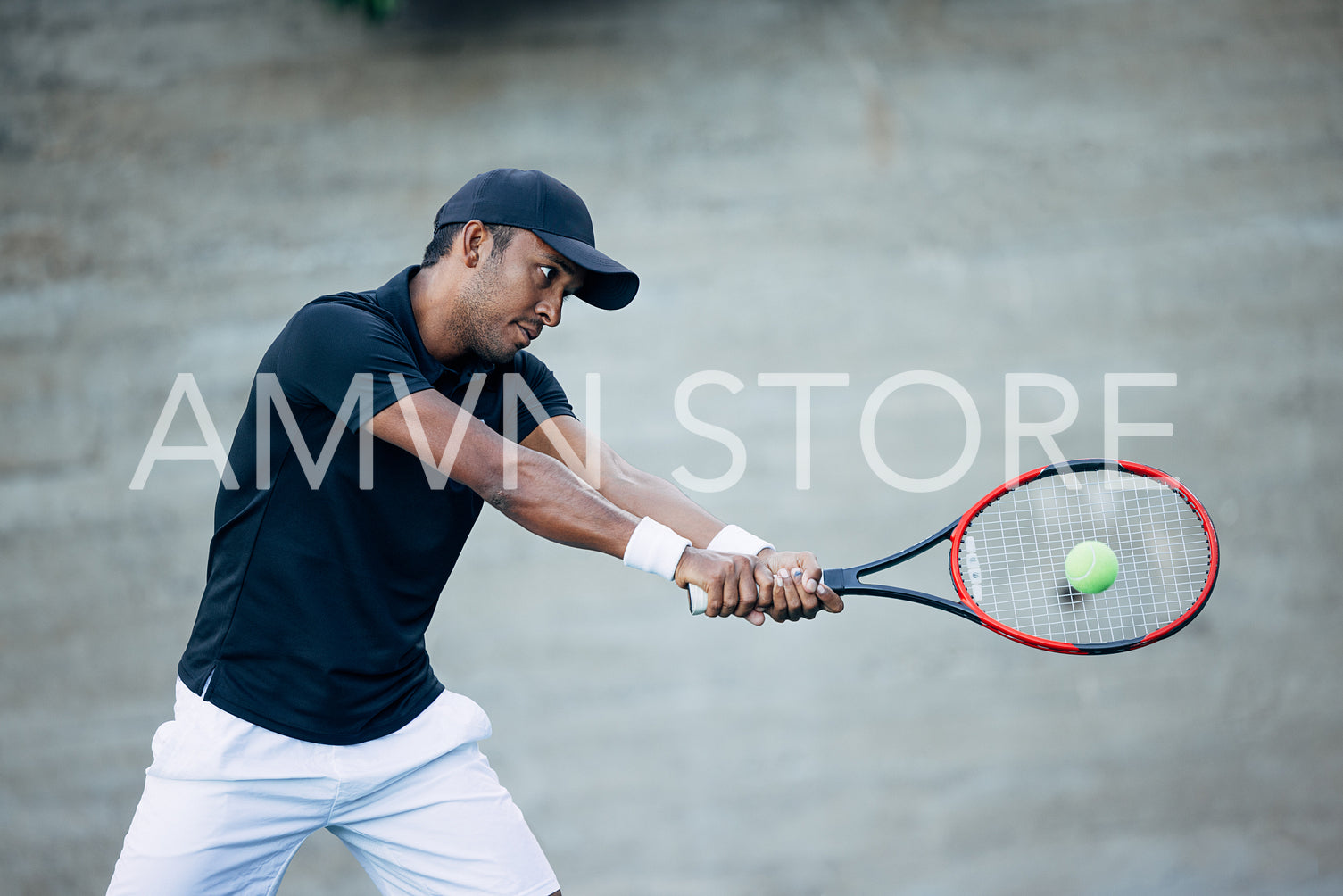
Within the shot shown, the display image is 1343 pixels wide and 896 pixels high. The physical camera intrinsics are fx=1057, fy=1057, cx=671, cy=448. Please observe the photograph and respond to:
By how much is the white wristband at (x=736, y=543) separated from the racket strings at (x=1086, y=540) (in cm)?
106

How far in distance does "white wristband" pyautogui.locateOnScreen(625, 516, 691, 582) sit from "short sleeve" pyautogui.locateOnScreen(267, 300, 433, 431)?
50 cm

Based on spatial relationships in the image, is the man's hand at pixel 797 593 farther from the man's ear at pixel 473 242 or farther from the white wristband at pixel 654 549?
the man's ear at pixel 473 242

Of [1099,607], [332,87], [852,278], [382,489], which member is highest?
[332,87]

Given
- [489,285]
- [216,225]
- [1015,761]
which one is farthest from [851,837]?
[216,225]

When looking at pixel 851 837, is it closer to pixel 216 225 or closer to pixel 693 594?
pixel 693 594

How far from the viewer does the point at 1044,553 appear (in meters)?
3.29

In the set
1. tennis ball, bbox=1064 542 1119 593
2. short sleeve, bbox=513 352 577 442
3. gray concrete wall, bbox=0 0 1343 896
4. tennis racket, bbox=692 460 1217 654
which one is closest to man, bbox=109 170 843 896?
short sleeve, bbox=513 352 577 442

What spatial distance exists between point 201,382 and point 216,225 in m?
0.56

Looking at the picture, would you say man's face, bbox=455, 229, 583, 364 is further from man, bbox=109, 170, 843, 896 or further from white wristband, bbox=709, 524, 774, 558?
white wristband, bbox=709, 524, 774, 558

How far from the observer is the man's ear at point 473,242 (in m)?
2.12

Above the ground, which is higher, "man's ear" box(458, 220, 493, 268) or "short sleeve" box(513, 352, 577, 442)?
"man's ear" box(458, 220, 493, 268)

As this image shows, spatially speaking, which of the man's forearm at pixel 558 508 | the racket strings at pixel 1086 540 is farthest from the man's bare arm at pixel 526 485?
the racket strings at pixel 1086 540

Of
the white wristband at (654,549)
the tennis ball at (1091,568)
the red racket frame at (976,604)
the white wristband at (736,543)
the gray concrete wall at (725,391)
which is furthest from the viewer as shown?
the gray concrete wall at (725,391)

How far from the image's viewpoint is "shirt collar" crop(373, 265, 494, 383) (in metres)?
2.12
